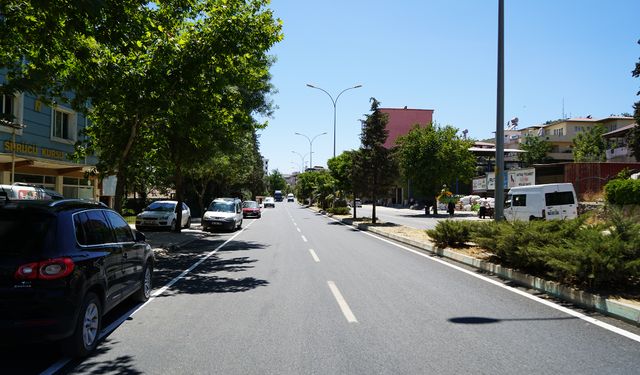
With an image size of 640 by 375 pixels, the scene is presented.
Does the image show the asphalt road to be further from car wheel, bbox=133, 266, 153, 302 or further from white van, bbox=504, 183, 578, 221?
white van, bbox=504, 183, 578, 221

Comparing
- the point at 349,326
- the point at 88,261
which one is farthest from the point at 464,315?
the point at 88,261

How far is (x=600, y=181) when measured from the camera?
122 feet

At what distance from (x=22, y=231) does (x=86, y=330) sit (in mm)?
1241

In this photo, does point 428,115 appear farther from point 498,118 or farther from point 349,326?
point 349,326

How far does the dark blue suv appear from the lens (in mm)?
4578

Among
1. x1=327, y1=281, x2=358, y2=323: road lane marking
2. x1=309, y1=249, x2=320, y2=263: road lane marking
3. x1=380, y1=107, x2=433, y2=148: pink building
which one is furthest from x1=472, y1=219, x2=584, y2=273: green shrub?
x1=380, y1=107, x2=433, y2=148: pink building

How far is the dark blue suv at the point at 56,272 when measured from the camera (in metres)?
4.58

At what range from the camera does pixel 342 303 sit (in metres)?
7.84

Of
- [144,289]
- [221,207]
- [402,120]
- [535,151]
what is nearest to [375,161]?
[221,207]

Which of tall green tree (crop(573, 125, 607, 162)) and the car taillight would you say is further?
tall green tree (crop(573, 125, 607, 162))

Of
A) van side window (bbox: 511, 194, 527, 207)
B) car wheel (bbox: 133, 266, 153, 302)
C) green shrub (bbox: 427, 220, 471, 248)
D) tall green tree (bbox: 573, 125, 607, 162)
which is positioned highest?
tall green tree (bbox: 573, 125, 607, 162)

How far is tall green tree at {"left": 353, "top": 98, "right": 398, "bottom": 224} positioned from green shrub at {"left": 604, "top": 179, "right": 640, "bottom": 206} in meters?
12.7

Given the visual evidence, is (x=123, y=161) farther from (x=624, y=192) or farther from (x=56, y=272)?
(x=624, y=192)

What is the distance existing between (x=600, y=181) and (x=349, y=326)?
37.3 meters
